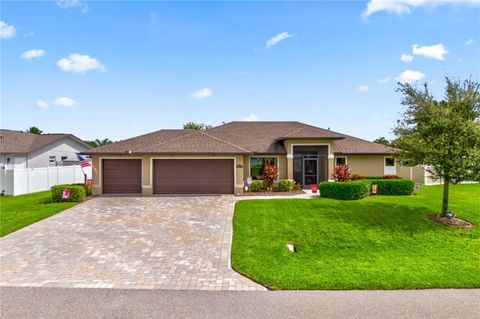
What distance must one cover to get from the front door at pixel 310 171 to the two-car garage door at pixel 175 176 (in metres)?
6.28

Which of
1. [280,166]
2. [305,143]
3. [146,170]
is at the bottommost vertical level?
[146,170]

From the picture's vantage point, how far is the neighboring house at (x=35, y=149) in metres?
29.3

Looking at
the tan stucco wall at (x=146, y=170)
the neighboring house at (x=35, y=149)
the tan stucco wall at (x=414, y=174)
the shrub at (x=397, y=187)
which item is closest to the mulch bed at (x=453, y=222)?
the shrub at (x=397, y=187)

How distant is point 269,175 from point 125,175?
974 centimetres

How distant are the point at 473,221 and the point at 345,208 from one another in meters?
5.08

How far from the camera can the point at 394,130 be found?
13227mm

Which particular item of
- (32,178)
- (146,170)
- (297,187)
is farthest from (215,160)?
(32,178)

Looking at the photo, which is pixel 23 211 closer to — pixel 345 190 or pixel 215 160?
pixel 215 160

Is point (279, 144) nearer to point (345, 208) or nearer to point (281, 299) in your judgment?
point (345, 208)

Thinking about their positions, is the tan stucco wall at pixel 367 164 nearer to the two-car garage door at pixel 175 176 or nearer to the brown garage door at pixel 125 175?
the two-car garage door at pixel 175 176

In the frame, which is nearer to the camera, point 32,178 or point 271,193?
point 271,193

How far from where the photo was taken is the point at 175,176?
18375 mm

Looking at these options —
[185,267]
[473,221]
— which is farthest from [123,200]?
[473,221]

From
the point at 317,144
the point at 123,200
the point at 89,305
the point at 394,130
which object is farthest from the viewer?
the point at 317,144
